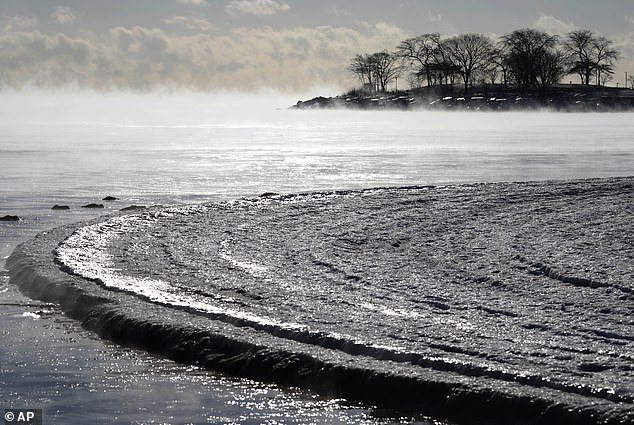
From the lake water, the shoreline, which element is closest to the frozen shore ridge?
the lake water

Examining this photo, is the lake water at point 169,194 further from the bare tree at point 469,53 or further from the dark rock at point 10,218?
the bare tree at point 469,53

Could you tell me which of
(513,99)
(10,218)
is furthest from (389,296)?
(513,99)

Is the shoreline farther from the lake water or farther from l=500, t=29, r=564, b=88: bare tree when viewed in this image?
Answer: the lake water

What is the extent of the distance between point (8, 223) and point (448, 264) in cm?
822

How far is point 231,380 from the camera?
23.6ft

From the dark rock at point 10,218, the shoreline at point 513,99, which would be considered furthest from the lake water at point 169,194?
the shoreline at point 513,99

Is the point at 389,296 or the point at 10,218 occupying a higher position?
the point at 10,218

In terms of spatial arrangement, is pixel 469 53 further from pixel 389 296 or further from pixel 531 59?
pixel 389 296

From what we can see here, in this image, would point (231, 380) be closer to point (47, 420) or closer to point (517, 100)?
point (47, 420)

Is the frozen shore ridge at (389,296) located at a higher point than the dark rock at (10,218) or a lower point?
lower

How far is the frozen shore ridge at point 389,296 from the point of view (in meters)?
6.46

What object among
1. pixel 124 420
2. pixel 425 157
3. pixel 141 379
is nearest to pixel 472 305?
pixel 141 379

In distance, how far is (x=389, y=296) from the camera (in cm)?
894

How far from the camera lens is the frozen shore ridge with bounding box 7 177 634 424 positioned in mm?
6457
